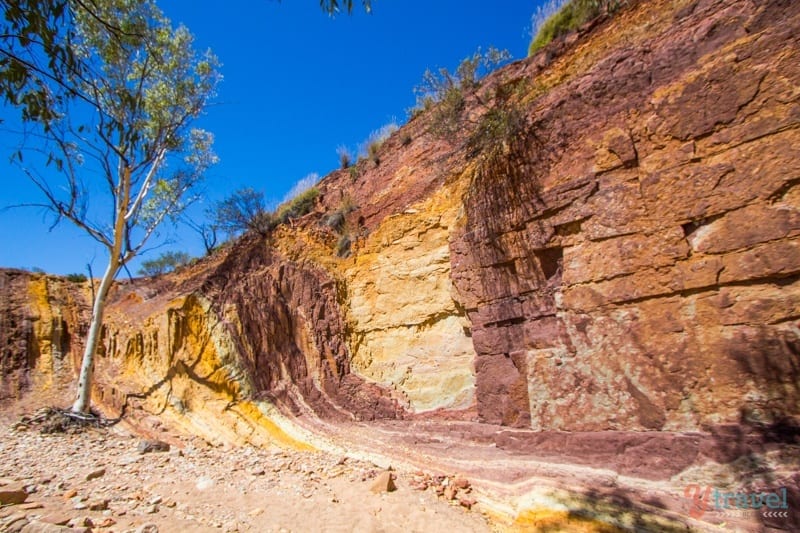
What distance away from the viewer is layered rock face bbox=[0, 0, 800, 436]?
13.7 ft

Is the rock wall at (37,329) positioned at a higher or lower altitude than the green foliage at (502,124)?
lower

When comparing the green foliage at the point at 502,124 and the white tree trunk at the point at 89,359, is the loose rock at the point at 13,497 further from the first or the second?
the green foliage at the point at 502,124

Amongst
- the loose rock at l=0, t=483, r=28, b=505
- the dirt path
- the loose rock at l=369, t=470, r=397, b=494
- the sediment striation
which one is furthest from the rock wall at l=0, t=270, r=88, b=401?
the loose rock at l=369, t=470, r=397, b=494

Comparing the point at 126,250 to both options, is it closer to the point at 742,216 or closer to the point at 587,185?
the point at 587,185

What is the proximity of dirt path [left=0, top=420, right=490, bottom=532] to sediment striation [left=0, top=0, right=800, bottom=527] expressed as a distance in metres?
0.82

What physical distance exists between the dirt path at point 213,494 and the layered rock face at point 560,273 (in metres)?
1.52

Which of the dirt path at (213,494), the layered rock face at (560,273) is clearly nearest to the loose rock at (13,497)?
the dirt path at (213,494)

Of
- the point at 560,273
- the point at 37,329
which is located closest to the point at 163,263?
the point at 37,329

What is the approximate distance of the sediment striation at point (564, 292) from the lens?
410 centimetres

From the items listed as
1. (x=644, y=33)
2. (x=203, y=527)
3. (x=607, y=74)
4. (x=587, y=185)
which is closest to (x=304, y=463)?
(x=203, y=527)

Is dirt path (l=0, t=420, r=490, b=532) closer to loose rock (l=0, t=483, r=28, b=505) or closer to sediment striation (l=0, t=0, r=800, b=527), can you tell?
loose rock (l=0, t=483, r=28, b=505)

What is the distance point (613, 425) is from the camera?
4727 mm

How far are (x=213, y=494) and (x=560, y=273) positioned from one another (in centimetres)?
547

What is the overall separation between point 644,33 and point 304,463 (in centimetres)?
802
